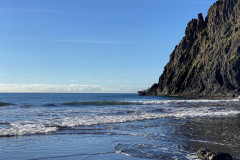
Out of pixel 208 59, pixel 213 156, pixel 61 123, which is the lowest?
pixel 61 123

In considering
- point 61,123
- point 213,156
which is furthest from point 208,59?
point 213,156

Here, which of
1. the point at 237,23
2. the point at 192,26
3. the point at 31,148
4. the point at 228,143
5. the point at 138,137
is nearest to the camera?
the point at 31,148

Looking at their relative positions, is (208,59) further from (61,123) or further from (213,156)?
(213,156)

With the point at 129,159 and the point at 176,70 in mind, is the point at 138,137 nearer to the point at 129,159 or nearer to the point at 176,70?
the point at 129,159

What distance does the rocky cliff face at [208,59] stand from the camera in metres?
89.8

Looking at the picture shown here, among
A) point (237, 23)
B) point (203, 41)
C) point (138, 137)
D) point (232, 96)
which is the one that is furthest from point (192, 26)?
point (138, 137)

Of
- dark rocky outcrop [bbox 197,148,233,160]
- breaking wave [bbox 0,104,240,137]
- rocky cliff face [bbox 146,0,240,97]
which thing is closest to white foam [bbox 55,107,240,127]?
breaking wave [bbox 0,104,240,137]

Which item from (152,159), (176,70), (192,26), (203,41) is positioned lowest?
(152,159)

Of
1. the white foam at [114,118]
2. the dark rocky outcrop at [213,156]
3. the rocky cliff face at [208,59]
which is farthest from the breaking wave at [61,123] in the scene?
the rocky cliff face at [208,59]

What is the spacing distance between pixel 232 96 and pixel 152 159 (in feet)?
271

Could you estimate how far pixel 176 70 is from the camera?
12694 cm

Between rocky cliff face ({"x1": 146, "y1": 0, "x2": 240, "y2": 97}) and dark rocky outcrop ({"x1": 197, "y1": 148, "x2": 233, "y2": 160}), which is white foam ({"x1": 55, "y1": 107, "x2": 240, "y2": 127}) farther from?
rocky cliff face ({"x1": 146, "y1": 0, "x2": 240, "y2": 97})

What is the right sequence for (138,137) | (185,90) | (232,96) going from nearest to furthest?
(138,137) < (232,96) < (185,90)

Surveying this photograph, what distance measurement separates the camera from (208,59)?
103m
